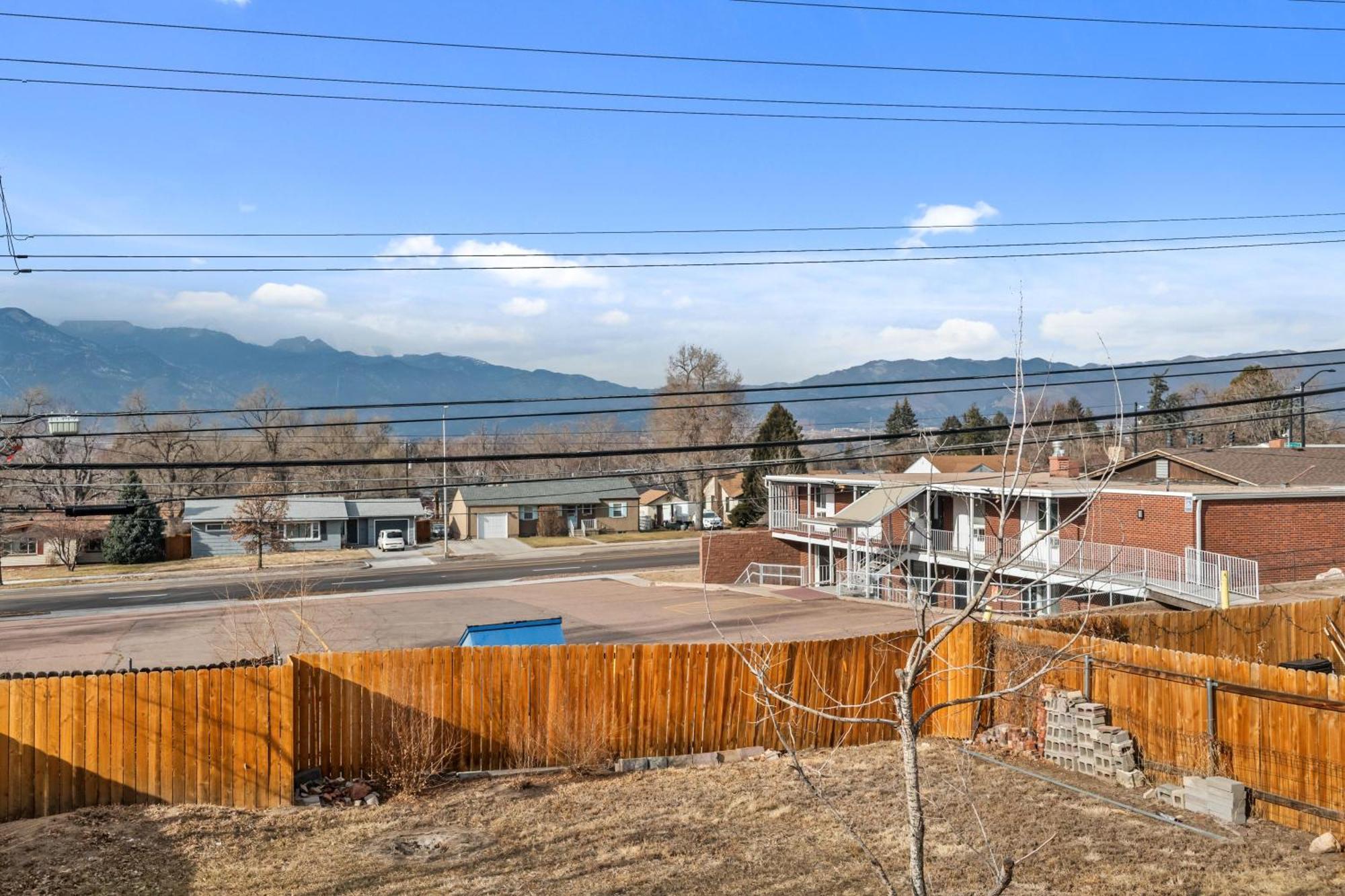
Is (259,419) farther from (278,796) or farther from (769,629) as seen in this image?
(278,796)

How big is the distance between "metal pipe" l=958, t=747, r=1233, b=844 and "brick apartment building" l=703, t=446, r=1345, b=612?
23.2 ft

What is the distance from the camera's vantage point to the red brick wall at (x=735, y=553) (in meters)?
41.2

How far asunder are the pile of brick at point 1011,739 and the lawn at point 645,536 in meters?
49.0

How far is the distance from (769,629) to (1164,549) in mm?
11715

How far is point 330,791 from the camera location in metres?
12.7

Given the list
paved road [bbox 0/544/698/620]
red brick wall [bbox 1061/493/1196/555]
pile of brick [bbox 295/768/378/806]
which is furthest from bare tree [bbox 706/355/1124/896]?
paved road [bbox 0/544/698/620]

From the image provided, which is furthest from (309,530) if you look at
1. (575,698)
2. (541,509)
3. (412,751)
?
(412,751)

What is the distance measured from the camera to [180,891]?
902cm

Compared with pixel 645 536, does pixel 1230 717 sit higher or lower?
higher

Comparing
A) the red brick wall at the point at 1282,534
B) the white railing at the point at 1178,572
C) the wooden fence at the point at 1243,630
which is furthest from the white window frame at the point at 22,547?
the red brick wall at the point at 1282,534

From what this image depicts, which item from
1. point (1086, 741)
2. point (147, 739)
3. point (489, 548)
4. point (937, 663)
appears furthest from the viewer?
point (489, 548)

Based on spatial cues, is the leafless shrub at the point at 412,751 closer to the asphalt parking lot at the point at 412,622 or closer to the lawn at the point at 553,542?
the asphalt parking lot at the point at 412,622

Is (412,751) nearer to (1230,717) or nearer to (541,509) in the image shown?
(1230,717)

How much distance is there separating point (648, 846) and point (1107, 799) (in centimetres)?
586
